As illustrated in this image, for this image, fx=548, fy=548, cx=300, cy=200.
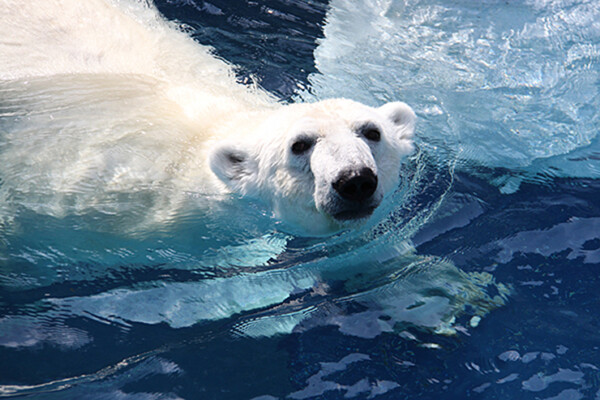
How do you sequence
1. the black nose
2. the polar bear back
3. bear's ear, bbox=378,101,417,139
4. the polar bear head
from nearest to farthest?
the black nose
the polar bear head
bear's ear, bbox=378,101,417,139
the polar bear back

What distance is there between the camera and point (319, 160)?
2.84 meters

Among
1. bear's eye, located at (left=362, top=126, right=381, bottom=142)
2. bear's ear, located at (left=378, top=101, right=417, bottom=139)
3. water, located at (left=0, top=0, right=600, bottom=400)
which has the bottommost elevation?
water, located at (left=0, top=0, right=600, bottom=400)

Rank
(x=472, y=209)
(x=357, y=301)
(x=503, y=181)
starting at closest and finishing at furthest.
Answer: (x=357, y=301) → (x=472, y=209) → (x=503, y=181)

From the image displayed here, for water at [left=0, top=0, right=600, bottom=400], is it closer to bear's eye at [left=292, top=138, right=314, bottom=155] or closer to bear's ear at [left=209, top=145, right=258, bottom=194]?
bear's ear at [left=209, top=145, right=258, bottom=194]

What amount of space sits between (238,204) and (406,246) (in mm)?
1112

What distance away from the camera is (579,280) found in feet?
11.0

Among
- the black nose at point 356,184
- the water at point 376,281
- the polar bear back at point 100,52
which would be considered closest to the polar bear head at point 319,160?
the black nose at point 356,184

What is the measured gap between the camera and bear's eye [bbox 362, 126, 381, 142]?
305cm

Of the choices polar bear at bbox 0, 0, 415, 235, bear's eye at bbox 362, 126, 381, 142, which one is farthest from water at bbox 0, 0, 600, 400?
bear's eye at bbox 362, 126, 381, 142

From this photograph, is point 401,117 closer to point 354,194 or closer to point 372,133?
point 372,133

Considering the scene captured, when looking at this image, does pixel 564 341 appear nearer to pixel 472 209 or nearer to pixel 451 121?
pixel 472 209

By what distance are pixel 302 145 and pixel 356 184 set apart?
474 millimetres

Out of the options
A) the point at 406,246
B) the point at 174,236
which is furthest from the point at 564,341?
the point at 174,236

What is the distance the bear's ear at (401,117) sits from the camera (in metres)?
3.54
